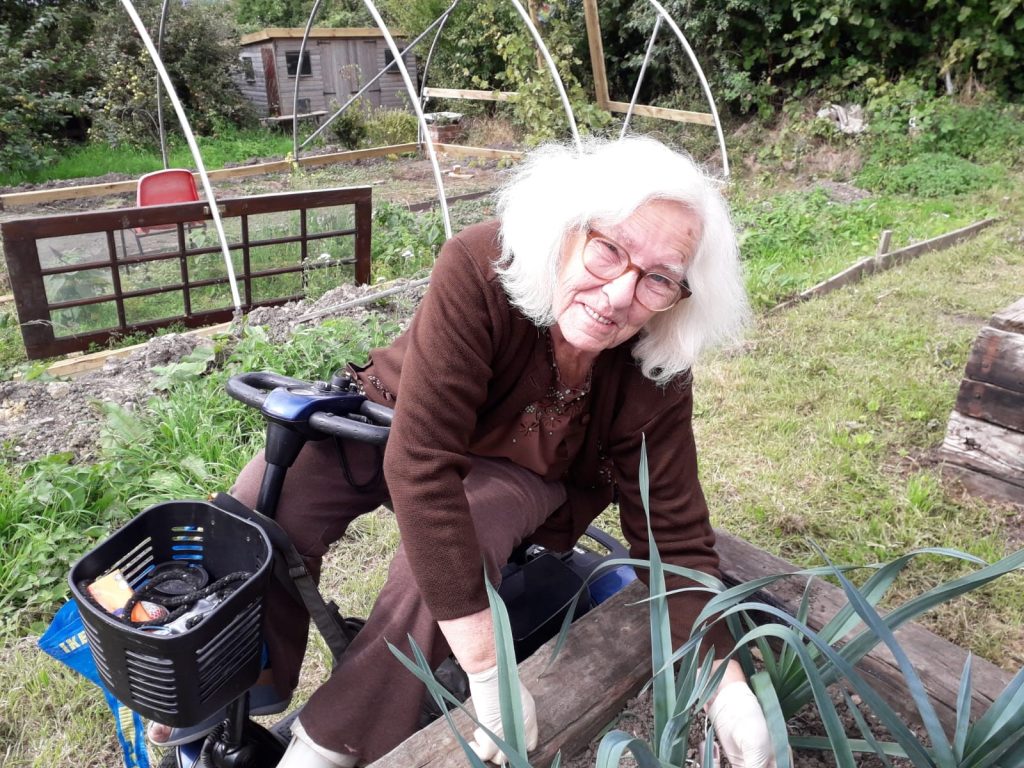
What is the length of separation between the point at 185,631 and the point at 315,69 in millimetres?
19214

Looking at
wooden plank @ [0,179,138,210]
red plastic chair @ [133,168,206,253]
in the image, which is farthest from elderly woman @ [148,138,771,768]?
wooden plank @ [0,179,138,210]

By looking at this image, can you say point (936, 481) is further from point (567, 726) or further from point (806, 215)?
point (806, 215)

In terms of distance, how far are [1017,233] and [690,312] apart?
19.3 ft

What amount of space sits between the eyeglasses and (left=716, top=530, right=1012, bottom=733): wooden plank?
66 centimetres

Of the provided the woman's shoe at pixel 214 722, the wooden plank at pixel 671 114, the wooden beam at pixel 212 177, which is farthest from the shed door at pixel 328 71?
the woman's shoe at pixel 214 722

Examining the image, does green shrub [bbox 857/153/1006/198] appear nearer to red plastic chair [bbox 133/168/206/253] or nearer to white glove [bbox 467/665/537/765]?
red plastic chair [bbox 133/168/206/253]

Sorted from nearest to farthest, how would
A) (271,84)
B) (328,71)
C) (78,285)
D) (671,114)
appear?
(78,285) < (671,114) < (271,84) < (328,71)

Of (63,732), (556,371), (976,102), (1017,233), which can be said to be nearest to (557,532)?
(556,371)

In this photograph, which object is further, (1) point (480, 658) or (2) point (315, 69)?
(2) point (315, 69)

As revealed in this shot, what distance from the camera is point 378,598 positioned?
1.34 metres

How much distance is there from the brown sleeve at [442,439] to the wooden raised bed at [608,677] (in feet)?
0.65

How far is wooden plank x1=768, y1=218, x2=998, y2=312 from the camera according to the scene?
4.92m

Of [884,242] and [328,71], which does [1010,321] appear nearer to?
[884,242]

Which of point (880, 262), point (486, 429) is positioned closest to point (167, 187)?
point (880, 262)
